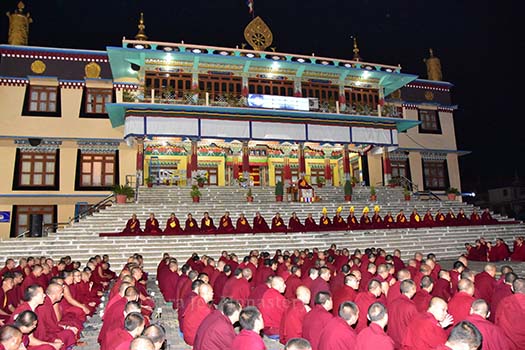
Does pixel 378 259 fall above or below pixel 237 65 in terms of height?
below

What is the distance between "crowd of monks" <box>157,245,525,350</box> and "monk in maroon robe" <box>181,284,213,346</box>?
1 cm

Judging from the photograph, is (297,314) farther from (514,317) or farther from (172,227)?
(172,227)

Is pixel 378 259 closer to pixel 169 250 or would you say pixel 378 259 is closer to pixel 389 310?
pixel 389 310

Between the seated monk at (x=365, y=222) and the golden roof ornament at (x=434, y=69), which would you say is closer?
the seated monk at (x=365, y=222)

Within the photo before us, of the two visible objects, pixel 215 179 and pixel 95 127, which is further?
pixel 215 179

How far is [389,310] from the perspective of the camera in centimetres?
548

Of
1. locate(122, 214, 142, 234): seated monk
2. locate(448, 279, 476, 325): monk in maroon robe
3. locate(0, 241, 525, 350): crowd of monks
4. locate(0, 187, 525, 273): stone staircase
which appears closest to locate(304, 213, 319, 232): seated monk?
locate(0, 187, 525, 273): stone staircase

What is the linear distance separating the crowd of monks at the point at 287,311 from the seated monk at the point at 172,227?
569 centimetres

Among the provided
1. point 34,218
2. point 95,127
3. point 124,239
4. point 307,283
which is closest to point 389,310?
point 307,283

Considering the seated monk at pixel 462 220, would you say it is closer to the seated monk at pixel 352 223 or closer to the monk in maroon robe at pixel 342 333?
the seated monk at pixel 352 223

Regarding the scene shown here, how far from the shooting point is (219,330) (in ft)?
14.1

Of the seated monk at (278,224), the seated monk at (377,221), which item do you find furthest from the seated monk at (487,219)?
the seated monk at (278,224)

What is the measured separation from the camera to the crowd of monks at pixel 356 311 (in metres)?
3.92

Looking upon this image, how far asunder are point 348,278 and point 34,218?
644 inches
